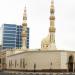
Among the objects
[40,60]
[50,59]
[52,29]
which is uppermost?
[52,29]

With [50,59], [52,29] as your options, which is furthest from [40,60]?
[52,29]

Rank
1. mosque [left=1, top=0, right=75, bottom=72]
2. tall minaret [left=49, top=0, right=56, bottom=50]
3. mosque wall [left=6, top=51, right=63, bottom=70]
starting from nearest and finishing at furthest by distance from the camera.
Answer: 1. mosque [left=1, top=0, right=75, bottom=72]
2. mosque wall [left=6, top=51, right=63, bottom=70]
3. tall minaret [left=49, top=0, right=56, bottom=50]

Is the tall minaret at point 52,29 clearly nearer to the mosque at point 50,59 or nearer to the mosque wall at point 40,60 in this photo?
the mosque at point 50,59

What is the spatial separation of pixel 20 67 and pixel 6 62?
17.8 m

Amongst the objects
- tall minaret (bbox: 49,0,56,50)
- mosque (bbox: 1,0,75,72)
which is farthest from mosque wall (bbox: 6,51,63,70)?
tall minaret (bbox: 49,0,56,50)

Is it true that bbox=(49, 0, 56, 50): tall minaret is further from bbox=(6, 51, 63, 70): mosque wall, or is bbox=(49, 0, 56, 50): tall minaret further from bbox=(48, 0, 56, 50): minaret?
bbox=(6, 51, 63, 70): mosque wall

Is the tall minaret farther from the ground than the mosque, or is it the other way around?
the tall minaret

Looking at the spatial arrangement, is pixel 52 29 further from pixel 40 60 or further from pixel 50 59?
pixel 50 59

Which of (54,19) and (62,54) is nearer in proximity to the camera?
(62,54)

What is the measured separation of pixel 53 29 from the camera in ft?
215

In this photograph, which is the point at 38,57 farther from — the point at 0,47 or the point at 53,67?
the point at 0,47

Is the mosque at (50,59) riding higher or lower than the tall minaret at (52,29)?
lower

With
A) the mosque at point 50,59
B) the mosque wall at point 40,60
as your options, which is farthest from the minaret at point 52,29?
the mosque wall at point 40,60

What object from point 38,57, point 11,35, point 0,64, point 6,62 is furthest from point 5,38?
point 38,57
